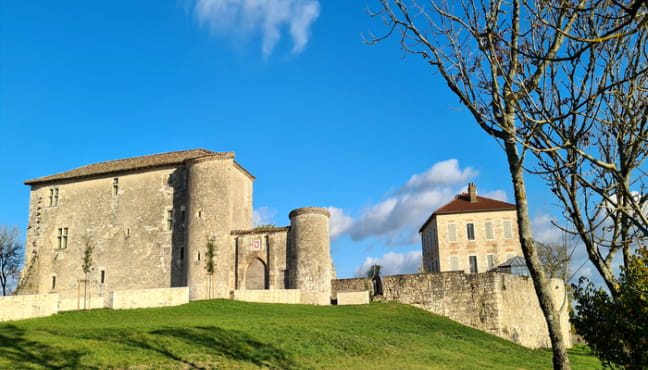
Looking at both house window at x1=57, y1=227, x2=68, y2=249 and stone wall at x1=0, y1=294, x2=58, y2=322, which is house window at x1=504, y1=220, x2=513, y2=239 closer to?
house window at x1=57, y1=227, x2=68, y2=249

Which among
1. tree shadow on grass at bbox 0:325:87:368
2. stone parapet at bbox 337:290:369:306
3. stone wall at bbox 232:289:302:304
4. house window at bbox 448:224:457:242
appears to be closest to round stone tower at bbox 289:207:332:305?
stone parapet at bbox 337:290:369:306

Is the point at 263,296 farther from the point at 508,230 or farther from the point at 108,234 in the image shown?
the point at 508,230

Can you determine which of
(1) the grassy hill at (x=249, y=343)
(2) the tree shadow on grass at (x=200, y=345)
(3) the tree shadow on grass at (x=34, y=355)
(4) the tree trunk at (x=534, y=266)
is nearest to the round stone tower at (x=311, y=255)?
(1) the grassy hill at (x=249, y=343)

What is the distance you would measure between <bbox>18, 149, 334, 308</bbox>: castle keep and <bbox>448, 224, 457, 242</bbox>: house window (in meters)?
19.6

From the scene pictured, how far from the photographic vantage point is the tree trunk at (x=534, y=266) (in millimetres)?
7168

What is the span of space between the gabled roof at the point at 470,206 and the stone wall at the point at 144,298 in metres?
27.9

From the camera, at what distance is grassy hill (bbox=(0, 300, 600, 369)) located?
12875mm

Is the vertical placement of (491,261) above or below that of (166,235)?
below

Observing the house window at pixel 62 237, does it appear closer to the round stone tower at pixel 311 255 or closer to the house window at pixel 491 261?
the round stone tower at pixel 311 255

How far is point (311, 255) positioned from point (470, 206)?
22.7 meters

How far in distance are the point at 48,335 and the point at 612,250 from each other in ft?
49.3

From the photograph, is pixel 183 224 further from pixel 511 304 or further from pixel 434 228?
pixel 434 228

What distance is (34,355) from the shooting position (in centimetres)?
1255

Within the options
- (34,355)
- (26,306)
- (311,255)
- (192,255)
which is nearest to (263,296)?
(311,255)
